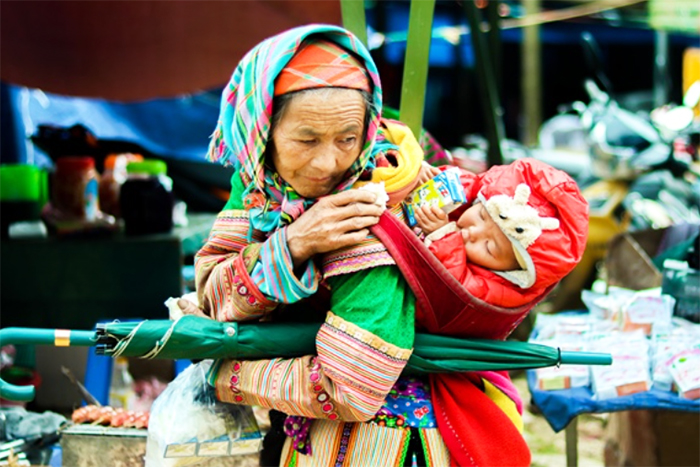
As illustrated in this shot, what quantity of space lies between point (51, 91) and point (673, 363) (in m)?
3.96

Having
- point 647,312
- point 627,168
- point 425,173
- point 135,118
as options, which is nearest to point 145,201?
point 425,173

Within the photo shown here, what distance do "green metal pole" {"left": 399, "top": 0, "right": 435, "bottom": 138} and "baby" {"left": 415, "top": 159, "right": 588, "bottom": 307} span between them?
0.50 metres

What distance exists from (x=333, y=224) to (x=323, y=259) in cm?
11

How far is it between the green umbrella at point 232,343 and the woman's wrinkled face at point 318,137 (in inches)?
14.1

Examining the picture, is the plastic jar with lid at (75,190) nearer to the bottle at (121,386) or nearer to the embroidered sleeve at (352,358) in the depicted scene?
the bottle at (121,386)

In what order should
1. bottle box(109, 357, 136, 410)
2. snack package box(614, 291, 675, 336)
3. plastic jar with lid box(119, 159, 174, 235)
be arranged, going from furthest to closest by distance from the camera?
plastic jar with lid box(119, 159, 174, 235)
bottle box(109, 357, 136, 410)
snack package box(614, 291, 675, 336)

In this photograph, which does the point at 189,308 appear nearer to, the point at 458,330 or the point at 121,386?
the point at 458,330

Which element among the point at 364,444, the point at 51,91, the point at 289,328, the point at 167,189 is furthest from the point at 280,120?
the point at 51,91

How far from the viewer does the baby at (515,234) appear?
5.78ft

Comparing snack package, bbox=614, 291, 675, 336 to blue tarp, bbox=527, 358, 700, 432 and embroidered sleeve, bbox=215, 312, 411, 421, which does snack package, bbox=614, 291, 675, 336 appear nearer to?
blue tarp, bbox=527, 358, 700, 432

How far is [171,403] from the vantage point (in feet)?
6.47

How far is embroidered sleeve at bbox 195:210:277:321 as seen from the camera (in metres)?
1.79

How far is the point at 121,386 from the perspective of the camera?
3.10 metres

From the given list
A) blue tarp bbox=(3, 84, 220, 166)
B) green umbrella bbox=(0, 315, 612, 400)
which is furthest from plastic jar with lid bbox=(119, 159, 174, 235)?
green umbrella bbox=(0, 315, 612, 400)
